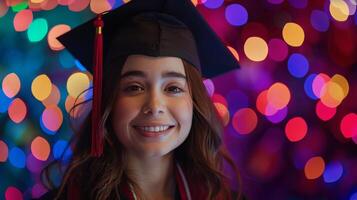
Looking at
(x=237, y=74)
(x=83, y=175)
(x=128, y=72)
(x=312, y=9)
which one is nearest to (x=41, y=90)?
(x=83, y=175)

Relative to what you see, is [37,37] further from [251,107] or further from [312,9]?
[312,9]

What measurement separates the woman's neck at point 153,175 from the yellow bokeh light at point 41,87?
0.50 m

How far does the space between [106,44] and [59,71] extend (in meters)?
0.40

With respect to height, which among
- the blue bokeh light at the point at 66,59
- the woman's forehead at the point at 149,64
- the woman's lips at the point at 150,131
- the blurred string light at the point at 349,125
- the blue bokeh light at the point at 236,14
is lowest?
the blurred string light at the point at 349,125

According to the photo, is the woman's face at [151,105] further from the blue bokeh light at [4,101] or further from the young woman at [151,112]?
the blue bokeh light at [4,101]

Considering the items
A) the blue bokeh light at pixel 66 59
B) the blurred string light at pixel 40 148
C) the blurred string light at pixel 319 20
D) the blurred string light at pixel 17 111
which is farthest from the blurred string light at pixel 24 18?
the blurred string light at pixel 319 20

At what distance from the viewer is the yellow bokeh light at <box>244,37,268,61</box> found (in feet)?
5.18

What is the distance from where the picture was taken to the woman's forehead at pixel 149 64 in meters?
1.14

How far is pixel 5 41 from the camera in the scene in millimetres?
1598

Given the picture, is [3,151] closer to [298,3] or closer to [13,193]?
[13,193]

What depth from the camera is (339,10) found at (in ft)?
5.05

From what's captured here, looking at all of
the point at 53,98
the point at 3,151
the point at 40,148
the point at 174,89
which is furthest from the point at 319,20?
the point at 3,151

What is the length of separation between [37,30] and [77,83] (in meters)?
0.24

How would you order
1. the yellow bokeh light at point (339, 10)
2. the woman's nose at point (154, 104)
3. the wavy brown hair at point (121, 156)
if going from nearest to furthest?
the woman's nose at point (154, 104)
the wavy brown hair at point (121, 156)
the yellow bokeh light at point (339, 10)
